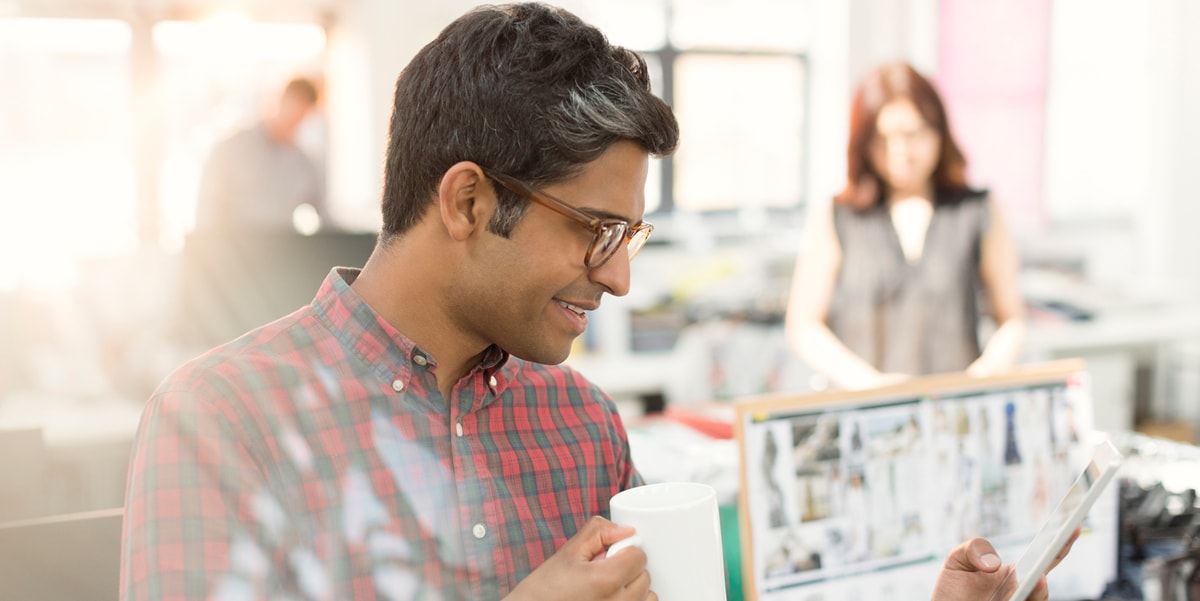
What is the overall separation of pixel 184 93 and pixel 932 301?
4.38 m

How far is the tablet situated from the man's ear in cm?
55

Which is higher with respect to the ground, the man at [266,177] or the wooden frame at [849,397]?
the man at [266,177]

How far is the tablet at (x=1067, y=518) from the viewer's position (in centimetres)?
81

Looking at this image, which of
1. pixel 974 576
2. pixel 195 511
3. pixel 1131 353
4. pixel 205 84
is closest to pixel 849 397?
pixel 974 576

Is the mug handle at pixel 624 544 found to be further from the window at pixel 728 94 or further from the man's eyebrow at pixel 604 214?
the window at pixel 728 94

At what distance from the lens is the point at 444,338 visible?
948 mm

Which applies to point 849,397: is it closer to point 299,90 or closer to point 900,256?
point 900,256

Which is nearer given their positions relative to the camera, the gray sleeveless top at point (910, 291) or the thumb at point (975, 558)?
the thumb at point (975, 558)

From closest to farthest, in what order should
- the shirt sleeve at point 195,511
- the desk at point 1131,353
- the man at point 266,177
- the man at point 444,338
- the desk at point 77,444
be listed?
1. the shirt sleeve at point 195,511
2. the man at point 444,338
3. the desk at point 77,444
4. the desk at point 1131,353
5. the man at point 266,177

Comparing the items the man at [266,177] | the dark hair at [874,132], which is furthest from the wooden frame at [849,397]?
the man at [266,177]

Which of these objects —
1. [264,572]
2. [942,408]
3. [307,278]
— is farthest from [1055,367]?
[307,278]

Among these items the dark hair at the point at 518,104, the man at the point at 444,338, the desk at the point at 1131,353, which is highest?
the dark hair at the point at 518,104

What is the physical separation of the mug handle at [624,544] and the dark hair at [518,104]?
0.29 meters

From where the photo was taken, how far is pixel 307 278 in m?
2.38
